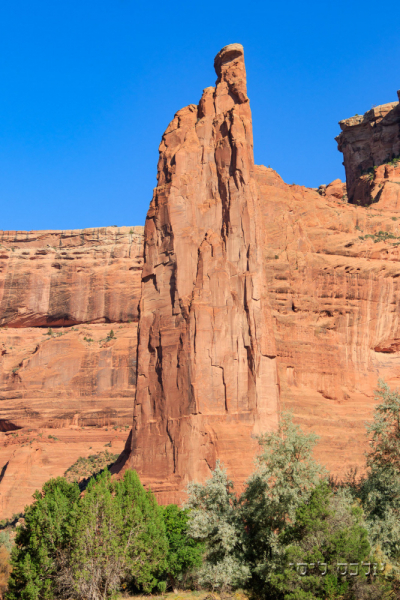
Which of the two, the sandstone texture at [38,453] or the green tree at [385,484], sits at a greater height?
the green tree at [385,484]

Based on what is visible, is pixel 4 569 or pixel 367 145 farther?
pixel 367 145

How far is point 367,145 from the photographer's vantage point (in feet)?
295

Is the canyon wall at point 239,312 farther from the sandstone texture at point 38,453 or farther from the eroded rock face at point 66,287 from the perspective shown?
the eroded rock face at point 66,287

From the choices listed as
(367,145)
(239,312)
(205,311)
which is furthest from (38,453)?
(367,145)

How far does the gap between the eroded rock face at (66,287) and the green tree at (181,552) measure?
6184 centimetres

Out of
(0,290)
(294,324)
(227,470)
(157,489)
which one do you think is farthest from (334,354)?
(0,290)

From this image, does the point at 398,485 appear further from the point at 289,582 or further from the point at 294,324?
the point at 294,324

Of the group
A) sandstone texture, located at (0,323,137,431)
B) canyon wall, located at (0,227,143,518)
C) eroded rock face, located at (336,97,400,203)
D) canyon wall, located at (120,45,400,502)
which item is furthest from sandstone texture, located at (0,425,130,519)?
eroded rock face, located at (336,97,400,203)

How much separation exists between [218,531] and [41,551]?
8.35 metres

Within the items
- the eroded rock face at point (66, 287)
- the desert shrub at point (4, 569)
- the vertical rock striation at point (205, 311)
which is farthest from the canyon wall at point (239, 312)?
the eroded rock face at point (66, 287)

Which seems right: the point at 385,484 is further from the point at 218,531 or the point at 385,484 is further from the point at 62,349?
the point at 62,349

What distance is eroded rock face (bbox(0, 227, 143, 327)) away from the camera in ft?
325

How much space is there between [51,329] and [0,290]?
9475 mm

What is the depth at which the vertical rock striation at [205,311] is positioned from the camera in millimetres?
41875
